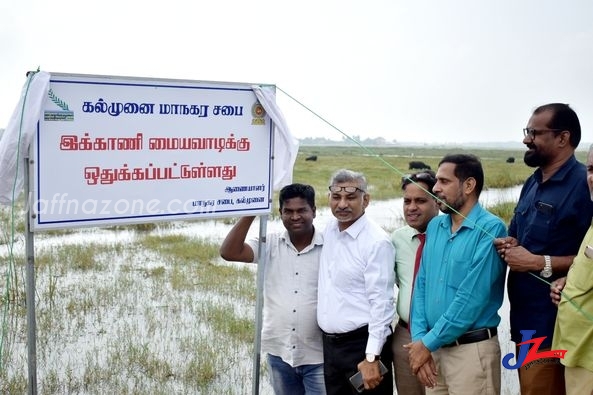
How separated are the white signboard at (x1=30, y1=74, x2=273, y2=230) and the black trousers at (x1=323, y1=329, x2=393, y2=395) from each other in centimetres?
88

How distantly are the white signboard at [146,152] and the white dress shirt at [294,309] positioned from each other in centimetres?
36

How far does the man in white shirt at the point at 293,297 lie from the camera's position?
3301 mm

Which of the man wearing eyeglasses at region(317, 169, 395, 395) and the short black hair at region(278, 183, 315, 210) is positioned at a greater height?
the short black hair at region(278, 183, 315, 210)

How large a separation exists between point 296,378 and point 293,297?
0.50 metres

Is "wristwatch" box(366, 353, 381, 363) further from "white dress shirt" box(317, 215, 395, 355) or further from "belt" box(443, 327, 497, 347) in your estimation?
"belt" box(443, 327, 497, 347)

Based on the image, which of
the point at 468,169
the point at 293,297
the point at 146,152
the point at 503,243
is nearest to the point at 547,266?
the point at 503,243

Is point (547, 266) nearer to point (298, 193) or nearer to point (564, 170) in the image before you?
point (564, 170)

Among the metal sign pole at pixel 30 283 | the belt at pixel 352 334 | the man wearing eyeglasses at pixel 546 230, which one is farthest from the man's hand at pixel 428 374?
the metal sign pole at pixel 30 283

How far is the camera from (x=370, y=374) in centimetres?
304

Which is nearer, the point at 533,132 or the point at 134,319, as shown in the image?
the point at 533,132

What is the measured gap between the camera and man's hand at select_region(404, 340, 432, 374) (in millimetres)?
3014

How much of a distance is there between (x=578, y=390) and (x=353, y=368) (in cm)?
109

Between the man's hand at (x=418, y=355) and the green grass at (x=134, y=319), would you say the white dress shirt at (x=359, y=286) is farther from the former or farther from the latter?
the green grass at (x=134, y=319)

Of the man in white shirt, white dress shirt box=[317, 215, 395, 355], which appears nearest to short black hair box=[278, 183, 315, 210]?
the man in white shirt
